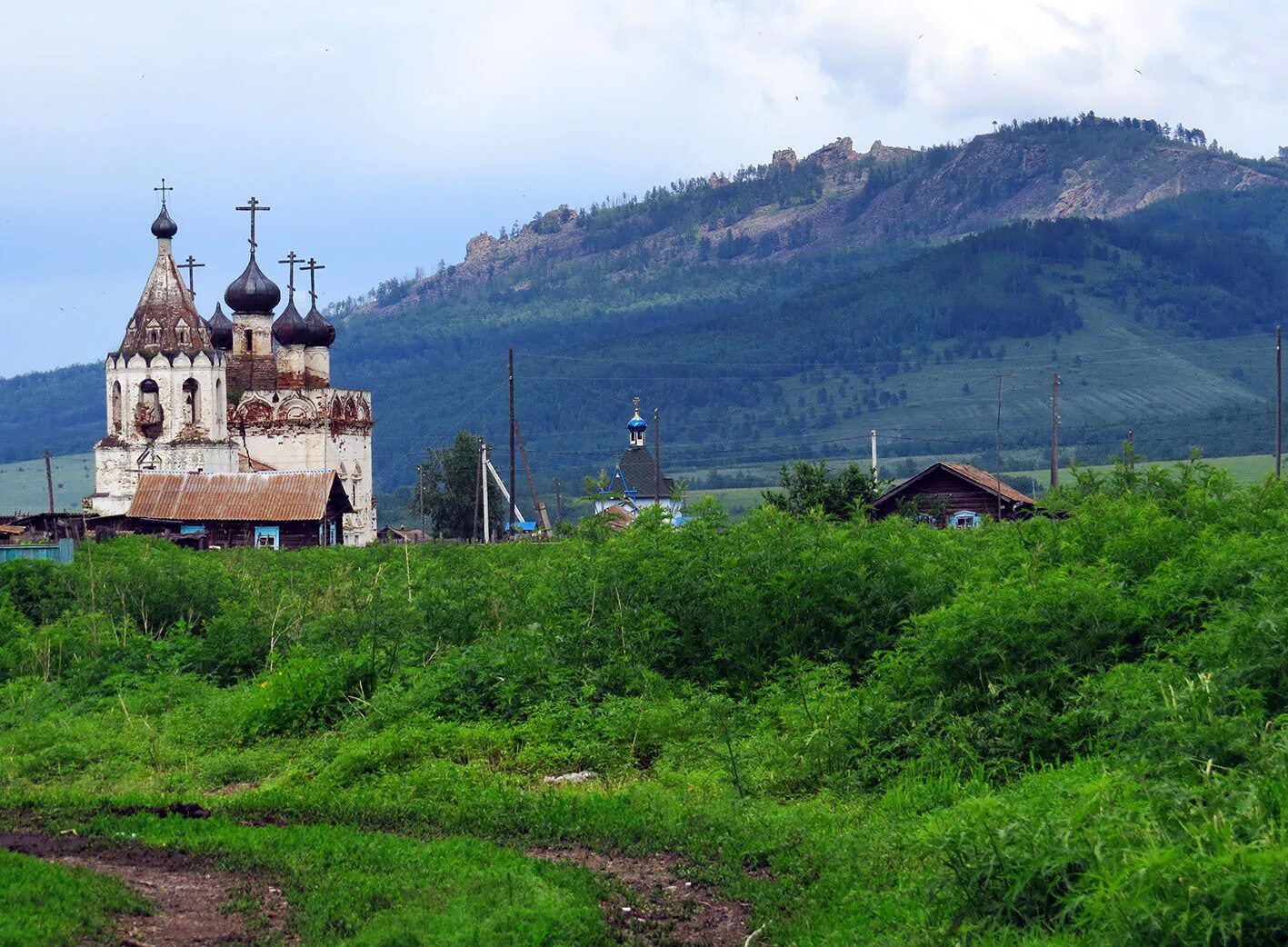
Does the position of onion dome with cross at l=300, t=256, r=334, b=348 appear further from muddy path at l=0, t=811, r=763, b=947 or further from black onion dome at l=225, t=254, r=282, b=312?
muddy path at l=0, t=811, r=763, b=947

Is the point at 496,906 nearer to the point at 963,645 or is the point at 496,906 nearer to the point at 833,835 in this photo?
the point at 833,835

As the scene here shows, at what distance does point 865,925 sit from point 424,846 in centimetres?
336

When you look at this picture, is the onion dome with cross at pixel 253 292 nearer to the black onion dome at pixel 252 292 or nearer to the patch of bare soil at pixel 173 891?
the black onion dome at pixel 252 292

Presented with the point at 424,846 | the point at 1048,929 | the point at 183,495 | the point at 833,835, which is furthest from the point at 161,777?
the point at 183,495

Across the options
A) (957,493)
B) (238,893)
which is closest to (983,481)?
(957,493)

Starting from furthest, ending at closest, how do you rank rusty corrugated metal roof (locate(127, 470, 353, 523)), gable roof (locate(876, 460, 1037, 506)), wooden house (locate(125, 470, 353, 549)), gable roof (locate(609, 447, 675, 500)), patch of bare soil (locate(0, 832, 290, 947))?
gable roof (locate(609, 447, 675, 500)) < rusty corrugated metal roof (locate(127, 470, 353, 523)) < wooden house (locate(125, 470, 353, 549)) < gable roof (locate(876, 460, 1037, 506)) < patch of bare soil (locate(0, 832, 290, 947))

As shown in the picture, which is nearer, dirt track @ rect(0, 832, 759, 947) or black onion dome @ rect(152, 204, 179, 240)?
dirt track @ rect(0, 832, 759, 947)

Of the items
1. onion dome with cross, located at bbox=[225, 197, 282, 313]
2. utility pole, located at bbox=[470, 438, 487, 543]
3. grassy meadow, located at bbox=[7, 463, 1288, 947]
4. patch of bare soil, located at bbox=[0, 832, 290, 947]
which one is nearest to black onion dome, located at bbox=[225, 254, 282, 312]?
onion dome with cross, located at bbox=[225, 197, 282, 313]

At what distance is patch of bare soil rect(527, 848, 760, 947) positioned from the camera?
33.9 ft

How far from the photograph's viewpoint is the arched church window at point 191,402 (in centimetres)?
6769

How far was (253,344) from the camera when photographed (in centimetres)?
7450

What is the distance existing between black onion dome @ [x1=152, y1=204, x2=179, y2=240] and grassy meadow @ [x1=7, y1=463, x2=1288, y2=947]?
1888 inches

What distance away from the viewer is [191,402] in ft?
223

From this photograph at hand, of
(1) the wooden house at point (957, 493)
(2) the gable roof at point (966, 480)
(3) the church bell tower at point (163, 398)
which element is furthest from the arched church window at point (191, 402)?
(1) the wooden house at point (957, 493)
